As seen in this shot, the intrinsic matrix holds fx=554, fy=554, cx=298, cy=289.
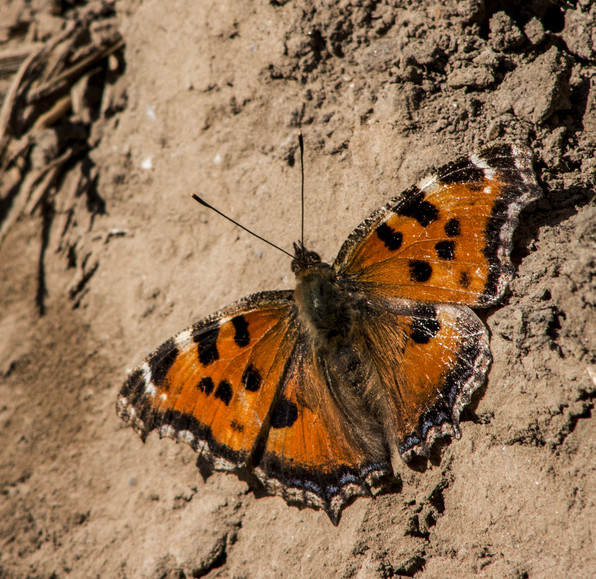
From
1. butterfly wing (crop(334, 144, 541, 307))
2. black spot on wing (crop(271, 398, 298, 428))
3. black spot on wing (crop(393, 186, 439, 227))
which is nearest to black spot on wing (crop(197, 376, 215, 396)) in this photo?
black spot on wing (crop(271, 398, 298, 428))

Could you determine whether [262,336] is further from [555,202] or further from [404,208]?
[555,202]

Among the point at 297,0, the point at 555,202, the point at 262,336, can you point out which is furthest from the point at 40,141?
the point at 555,202

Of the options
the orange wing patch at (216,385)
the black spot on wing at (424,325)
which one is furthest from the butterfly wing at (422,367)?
the orange wing patch at (216,385)

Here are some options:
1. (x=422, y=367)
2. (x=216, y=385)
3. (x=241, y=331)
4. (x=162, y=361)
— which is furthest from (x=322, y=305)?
(x=162, y=361)

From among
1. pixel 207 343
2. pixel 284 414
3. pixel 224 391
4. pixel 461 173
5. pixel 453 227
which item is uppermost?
pixel 461 173

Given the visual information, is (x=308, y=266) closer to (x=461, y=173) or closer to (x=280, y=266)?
(x=280, y=266)

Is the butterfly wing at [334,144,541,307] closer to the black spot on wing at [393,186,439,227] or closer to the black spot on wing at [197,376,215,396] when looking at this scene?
the black spot on wing at [393,186,439,227]
